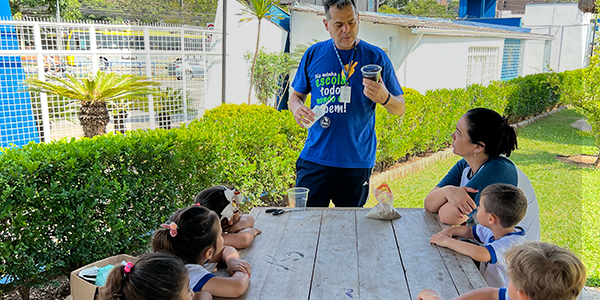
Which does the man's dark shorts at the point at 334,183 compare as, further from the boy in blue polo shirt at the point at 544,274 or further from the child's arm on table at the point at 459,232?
the boy in blue polo shirt at the point at 544,274

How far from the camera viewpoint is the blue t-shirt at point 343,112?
300cm

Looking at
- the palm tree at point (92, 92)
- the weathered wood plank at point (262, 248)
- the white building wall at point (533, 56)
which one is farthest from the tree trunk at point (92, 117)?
the white building wall at point (533, 56)

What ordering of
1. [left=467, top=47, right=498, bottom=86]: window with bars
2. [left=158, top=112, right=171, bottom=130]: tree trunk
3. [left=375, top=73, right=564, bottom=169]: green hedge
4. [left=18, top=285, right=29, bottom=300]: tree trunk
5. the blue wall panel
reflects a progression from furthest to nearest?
1. [left=467, top=47, right=498, bottom=86]: window with bars
2. [left=158, top=112, right=171, bottom=130]: tree trunk
3. [left=375, top=73, right=564, bottom=169]: green hedge
4. the blue wall panel
5. [left=18, top=285, right=29, bottom=300]: tree trunk

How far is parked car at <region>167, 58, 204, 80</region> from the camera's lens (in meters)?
9.88

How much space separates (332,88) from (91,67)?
674 centimetres

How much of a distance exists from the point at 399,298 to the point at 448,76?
11.8m

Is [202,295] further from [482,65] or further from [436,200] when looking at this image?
[482,65]

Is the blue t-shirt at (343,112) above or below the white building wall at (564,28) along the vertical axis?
below

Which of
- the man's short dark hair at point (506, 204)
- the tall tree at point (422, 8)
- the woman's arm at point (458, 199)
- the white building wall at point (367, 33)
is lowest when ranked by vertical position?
the woman's arm at point (458, 199)

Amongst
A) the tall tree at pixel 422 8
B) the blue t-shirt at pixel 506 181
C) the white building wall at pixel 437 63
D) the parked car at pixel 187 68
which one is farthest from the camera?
the tall tree at pixel 422 8

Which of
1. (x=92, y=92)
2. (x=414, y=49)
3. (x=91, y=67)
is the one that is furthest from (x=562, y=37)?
(x=92, y=92)

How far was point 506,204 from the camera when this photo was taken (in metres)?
2.21

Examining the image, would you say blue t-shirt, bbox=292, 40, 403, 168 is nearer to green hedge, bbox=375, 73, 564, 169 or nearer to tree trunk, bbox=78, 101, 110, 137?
green hedge, bbox=375, 73, 564, 169

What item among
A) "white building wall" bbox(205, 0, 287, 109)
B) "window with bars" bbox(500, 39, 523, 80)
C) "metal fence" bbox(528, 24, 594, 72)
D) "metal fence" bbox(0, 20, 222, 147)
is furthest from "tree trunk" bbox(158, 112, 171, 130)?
"metal fence" bbox(528, 24, 594, 72)
